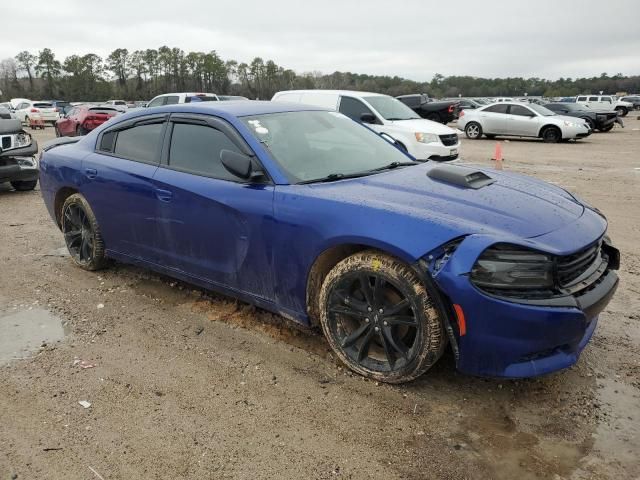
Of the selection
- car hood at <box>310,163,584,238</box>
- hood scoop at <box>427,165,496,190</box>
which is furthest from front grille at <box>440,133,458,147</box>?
hood scoop at <box>427,165,496,190</box>

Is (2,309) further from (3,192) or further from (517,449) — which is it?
(3,192)

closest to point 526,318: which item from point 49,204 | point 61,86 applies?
point 49,204

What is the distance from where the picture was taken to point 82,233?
195 inches

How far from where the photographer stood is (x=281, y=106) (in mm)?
4168

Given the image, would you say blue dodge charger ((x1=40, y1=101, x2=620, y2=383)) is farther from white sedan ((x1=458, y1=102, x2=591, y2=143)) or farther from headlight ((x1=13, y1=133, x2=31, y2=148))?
white sedan ((x1=458, y1=102, x2=591, y2=143))

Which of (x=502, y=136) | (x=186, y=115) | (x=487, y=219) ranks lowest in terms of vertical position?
(x=502, y=136)

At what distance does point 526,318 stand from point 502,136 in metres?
21.1

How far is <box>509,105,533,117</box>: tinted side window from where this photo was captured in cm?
1958

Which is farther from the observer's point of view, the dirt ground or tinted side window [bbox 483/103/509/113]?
tinted side window [bbox 483/103/509/113]

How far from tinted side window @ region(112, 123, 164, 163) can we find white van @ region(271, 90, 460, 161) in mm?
6554

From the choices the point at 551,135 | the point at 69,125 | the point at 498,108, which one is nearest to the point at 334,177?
the point at 551,135

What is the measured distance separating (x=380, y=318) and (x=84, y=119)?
18.9 m

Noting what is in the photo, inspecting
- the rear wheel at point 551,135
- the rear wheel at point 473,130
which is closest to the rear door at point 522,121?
the rear wheel at point 551,135

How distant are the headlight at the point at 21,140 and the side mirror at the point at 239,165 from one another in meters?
7.28
